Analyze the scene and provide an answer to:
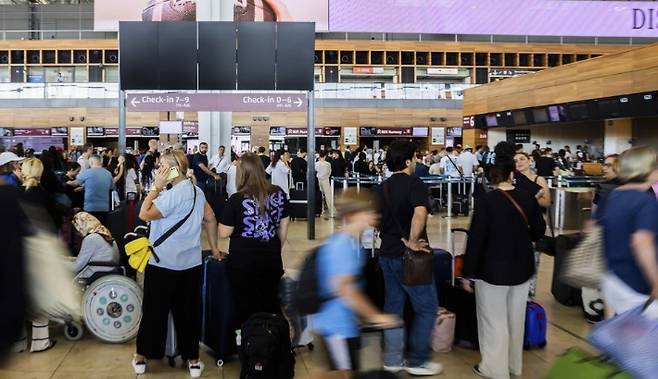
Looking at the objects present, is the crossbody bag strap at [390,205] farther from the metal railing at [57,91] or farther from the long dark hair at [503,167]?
the metal railing at [57,91]

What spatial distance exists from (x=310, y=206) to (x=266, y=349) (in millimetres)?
7028

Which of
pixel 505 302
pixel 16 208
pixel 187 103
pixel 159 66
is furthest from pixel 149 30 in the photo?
pixel 16 208

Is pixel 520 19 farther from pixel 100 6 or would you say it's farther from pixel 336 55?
pixel 100 6

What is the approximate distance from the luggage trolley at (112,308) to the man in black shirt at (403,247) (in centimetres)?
214

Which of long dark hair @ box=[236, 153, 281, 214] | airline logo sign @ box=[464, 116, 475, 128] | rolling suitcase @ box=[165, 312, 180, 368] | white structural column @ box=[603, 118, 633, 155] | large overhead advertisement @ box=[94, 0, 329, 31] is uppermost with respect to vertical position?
large overhead advertisement @ box=[94, 0, 329, 31]

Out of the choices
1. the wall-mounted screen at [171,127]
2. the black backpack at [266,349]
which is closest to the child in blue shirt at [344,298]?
the black backpack at [266,349]

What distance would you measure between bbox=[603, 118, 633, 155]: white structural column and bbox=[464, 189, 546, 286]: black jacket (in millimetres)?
14980

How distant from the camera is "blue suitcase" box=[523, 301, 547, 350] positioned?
535 cm

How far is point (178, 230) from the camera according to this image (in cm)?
450

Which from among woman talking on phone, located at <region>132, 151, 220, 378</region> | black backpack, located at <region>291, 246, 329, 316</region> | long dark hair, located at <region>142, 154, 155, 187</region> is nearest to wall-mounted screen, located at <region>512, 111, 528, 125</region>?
long dark hair, located at <region>142, 154, 155, 187</region>

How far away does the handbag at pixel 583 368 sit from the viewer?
9.21 feet

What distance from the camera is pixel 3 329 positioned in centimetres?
184

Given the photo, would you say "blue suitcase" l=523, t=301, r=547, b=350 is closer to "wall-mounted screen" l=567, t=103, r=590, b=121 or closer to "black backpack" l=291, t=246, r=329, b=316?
"black backpack" l=291, t=246, r=329, b=316

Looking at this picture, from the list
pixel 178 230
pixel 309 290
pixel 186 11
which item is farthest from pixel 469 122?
pixel 309 290
